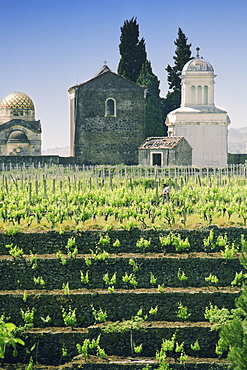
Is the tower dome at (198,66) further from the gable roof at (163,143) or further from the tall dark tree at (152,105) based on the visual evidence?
Result: the gable roof at (163,143)

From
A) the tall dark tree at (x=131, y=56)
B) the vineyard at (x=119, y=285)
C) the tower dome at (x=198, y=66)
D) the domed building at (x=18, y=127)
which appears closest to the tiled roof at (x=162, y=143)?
the tower dome at (x=198, y=66)

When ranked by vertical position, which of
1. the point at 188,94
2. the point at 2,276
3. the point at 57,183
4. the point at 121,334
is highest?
the point at 188,94

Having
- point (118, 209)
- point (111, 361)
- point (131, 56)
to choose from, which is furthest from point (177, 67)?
point (111, 361)

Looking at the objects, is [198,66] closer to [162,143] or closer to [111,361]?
[162,143]

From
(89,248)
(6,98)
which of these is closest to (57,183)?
(89,248)

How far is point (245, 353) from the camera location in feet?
46.9

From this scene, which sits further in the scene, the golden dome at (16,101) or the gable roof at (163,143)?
the golden dome at (16,101)

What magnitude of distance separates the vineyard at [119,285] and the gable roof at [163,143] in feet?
52.4

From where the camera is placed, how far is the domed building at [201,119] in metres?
40.8

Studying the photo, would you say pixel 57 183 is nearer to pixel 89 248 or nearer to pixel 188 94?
pixel 89 248

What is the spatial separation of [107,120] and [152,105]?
402 centimetres

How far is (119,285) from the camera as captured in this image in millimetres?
18281

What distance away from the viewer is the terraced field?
1695 centimetres

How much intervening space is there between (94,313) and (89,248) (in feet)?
7.60
